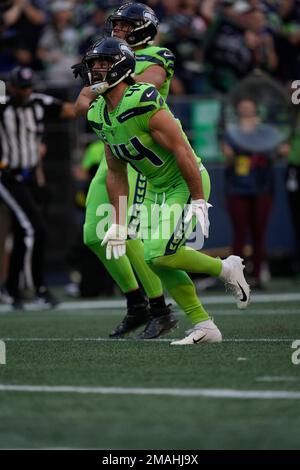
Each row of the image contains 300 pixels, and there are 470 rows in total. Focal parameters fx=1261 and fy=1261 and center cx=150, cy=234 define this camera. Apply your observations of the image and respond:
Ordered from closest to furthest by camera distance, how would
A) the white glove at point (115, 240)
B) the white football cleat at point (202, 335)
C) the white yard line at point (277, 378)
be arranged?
the white yard line at point (277, 378) → the white football cleat at point (202, 335) → the white glove at point (115, 240)

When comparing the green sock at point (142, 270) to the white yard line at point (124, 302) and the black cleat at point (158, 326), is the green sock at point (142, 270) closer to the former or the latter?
the black cleat at point (158, 326)

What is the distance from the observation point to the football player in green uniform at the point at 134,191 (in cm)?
704

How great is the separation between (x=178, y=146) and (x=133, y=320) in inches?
53.2

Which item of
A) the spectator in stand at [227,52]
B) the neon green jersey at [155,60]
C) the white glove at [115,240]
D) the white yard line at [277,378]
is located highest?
Result: the spectator in stand at [227,52]

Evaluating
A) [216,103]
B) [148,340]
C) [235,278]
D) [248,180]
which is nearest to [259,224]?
[248,180]

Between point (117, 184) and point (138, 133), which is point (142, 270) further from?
point (138, 133)

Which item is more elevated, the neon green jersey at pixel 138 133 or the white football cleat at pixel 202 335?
the neon green jersey at pixel 138 133

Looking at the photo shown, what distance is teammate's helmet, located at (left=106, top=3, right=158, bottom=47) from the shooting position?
23.5ft

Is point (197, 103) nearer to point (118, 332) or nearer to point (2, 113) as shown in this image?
point (2, 113)

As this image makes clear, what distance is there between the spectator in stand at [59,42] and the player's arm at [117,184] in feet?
22.9

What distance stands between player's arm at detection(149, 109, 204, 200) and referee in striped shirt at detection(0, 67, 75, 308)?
155 inches

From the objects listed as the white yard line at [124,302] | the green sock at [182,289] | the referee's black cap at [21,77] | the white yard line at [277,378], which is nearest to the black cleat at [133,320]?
the green sock at [182,289]

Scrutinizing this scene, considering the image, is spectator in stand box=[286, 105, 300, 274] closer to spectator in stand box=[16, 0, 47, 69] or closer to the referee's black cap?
spectator in stand box=[16, 0, 47, 69]

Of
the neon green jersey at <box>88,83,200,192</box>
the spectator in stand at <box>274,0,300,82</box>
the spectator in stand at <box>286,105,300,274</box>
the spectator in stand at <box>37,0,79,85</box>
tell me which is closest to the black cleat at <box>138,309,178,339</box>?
the neon green jersey at <box>88,83,200,192</box>
